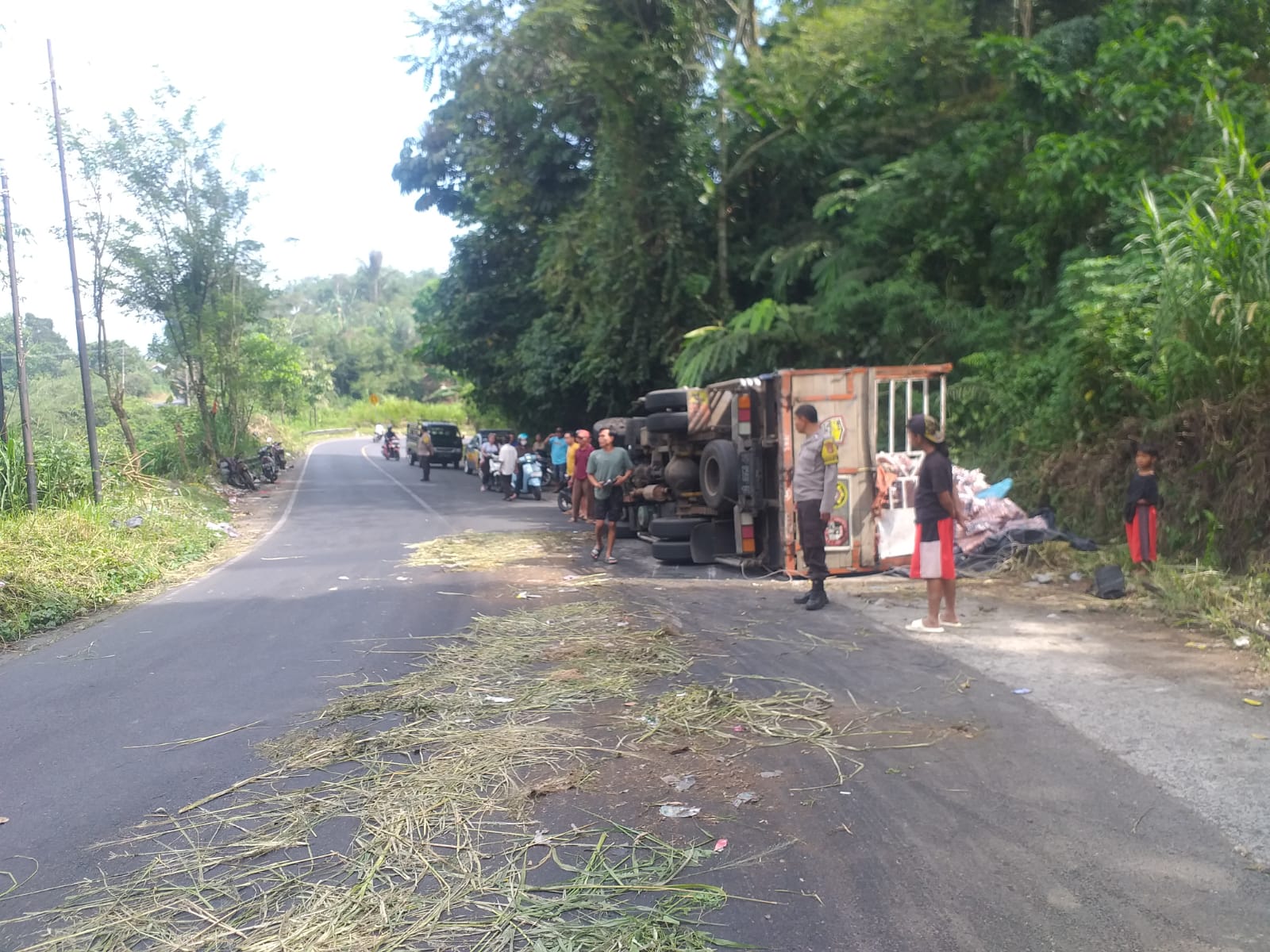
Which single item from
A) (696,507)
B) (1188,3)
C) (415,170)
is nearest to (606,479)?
(696,507)

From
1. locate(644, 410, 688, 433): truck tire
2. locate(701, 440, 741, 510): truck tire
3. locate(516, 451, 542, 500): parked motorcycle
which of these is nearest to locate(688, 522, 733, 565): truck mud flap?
locate(701, 440, 741, 510): truck tire

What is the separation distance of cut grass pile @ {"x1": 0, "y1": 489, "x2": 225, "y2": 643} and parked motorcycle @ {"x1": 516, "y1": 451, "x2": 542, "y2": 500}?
10.1 metres

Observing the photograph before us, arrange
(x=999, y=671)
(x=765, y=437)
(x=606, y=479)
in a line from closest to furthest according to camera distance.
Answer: (x=999, y=671)
(x=765, y=437)
(x=606, y=479)

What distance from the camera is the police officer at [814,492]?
8.95 metres

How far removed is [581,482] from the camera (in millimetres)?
18344

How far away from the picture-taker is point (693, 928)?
135 inches

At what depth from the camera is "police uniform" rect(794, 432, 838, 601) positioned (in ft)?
29.6

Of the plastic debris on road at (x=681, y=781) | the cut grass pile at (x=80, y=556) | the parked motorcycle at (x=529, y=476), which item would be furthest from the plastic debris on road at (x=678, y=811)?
the parked motorcycle at (x=529, y=476)

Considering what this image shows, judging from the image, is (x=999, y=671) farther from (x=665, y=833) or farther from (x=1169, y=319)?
(x=1169, y=319)

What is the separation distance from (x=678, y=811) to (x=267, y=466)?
3030 cm

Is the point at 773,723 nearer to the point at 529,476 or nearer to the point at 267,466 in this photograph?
the point at 529,476

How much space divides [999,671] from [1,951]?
5.77 m

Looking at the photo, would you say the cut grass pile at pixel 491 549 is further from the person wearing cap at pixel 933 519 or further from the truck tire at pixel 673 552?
the person wearing cap at pixel 933 519

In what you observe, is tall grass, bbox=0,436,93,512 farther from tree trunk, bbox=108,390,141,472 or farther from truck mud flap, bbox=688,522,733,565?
truck mud flap, bbox=688,522,733,565
